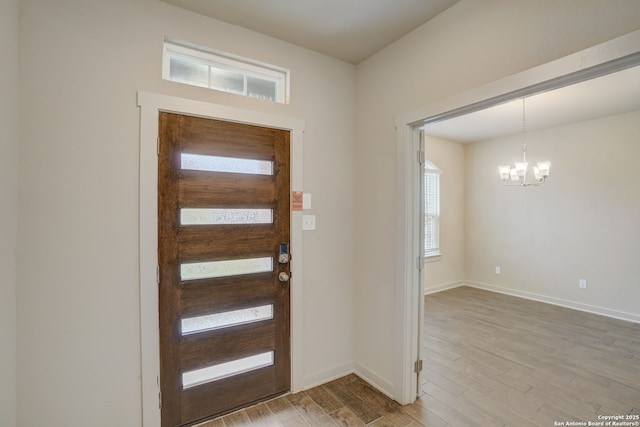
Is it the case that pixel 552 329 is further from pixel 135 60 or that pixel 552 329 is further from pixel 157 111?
pixel 135 60

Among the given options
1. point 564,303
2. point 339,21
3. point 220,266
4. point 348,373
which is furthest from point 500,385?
point 339,21

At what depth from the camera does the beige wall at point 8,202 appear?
4.31ft

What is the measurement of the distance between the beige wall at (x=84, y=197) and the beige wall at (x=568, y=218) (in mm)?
5433

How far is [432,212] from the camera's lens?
17.9 feet

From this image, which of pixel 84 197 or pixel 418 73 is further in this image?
pixel 418 73

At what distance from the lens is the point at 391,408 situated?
83.6 inches

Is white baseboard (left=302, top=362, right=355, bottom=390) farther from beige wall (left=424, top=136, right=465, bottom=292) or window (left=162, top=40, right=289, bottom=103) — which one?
beige wall (left=424, top=136, right=465, bottom=292)

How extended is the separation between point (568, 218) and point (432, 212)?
2.08m

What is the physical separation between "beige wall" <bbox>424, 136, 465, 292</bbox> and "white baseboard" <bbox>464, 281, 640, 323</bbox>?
0.56 metres

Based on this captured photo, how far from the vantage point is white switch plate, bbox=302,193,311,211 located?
2354 mm

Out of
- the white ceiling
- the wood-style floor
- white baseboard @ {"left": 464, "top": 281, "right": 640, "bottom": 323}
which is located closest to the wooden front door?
the wood-style floor

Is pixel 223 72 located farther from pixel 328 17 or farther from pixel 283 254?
pixel 283 254

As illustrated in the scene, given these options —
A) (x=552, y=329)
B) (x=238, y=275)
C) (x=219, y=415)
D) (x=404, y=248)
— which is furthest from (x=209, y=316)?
(x=552, y=329)

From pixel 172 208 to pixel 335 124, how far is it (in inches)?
61.7
